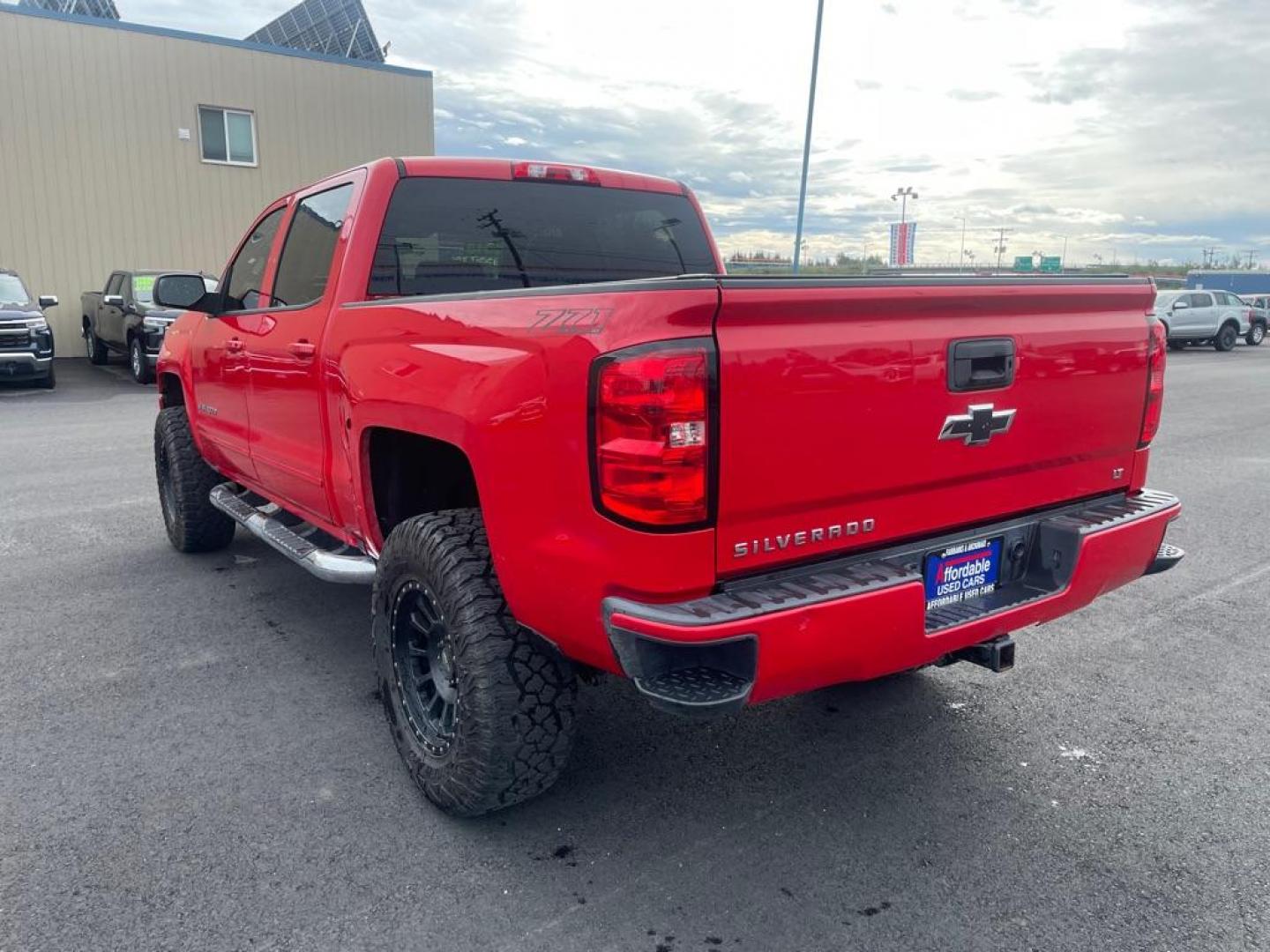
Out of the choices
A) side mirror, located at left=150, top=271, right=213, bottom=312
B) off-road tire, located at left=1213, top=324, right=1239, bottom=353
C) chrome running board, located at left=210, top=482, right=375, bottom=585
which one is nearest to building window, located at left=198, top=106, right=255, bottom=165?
chrome running board, located at left=210, top=482, right=375, bottom=585

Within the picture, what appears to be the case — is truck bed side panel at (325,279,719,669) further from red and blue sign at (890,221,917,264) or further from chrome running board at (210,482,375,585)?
red and blue sign at (890,221,917,264)

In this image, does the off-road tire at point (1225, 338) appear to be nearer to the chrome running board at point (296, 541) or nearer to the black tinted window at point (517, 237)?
the black tinted window at point (517, 237)

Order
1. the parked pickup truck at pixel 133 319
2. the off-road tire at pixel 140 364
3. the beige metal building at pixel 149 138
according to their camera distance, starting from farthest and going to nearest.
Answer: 1. the beige metal building at pixel 149 138
2. the off-road tire at pixel 140 364
3. the parked pickup truck at pixel 133 319

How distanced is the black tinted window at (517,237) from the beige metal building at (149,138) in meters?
17.6

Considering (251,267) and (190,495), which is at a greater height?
(251,267)

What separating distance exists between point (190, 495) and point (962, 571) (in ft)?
14.3

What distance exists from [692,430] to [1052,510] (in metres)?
1.48

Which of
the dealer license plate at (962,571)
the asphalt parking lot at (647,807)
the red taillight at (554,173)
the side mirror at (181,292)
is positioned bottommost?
the asphalt parking lot at (647,807)

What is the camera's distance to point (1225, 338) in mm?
27922

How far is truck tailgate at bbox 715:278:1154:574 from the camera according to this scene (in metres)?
2.37

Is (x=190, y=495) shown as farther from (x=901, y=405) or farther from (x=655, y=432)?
(x=901, y=405)

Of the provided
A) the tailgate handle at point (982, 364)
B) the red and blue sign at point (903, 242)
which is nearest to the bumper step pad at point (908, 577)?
the tailgate handle at point (982, 364)

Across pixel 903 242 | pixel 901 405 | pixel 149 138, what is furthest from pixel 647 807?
pixel 903 242

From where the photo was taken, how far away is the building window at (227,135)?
19.6 meters
